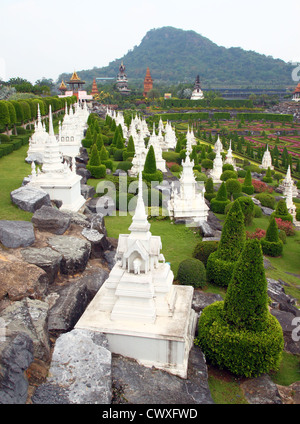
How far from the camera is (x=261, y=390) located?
8883 mm

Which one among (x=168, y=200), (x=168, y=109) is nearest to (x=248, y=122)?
(x=168, y=109)

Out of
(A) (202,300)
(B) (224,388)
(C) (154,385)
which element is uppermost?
(C) (154,385)

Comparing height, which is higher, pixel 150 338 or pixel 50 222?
pixel 50 222

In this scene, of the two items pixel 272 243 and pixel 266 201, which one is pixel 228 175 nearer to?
pixel 266 201

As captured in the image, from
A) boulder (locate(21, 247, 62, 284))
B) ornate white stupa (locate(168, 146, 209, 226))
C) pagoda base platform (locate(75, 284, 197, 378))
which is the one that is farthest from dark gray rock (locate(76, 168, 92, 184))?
pagoda base platform (locate(75, 284, 197, 378))

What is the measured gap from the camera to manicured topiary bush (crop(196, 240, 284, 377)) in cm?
906

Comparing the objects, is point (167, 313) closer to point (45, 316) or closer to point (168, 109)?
point (45, 316)

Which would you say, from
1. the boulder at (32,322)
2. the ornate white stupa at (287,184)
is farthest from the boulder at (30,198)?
the ornate white stupa at (287,184)

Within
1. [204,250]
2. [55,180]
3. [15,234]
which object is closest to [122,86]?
[55,180]

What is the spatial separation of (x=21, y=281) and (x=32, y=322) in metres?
1.77

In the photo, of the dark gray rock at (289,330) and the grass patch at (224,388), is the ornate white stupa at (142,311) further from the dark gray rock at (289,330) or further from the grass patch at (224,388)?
the dark gray rock at (289,330)

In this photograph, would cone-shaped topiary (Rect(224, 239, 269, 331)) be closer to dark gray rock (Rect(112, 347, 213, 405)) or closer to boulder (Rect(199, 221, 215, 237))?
dark gray rock (Rect(112, 347, 213, 405))

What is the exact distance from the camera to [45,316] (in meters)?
8.86

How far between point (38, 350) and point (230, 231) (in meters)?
8.22
